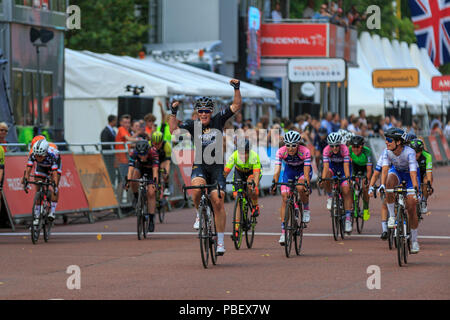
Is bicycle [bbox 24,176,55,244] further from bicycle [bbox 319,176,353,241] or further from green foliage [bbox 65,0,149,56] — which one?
green foliage [bbox 65,0,149,56]

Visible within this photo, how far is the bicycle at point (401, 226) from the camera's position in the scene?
13.7 m

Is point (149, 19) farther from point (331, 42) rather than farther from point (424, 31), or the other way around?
point (424, 31)

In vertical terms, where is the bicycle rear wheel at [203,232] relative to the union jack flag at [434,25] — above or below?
below

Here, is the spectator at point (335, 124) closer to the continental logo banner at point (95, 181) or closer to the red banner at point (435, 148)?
the red banner at point (435, 148)

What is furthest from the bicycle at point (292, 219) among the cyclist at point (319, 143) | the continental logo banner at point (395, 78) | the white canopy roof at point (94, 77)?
the continental logo banner at point (395, 78)

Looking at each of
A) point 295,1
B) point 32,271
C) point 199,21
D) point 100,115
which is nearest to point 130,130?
point 100,115

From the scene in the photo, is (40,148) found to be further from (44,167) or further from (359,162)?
(359,162)

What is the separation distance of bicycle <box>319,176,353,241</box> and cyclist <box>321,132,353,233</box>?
0.10 meters

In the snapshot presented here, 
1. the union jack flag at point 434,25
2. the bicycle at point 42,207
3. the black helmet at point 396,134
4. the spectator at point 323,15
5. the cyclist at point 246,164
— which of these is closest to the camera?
the black helmet at point 396,134

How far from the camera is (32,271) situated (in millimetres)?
13555

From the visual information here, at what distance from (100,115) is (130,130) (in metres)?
8.80

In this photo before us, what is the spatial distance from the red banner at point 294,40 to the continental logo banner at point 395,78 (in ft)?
12.9

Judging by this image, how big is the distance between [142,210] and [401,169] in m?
4.82

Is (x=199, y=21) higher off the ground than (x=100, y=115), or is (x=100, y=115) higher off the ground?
(x=199, y=21)
